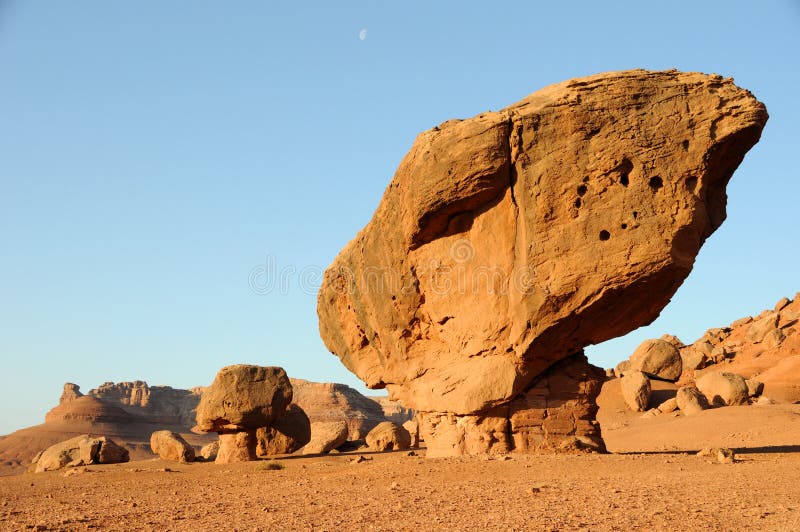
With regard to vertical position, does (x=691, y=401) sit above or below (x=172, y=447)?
below

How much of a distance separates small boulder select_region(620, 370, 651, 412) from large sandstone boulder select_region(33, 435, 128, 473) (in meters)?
20.4

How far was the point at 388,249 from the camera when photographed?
642 inches

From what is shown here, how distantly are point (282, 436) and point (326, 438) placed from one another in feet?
14.5

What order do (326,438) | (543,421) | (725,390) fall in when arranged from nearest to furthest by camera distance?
(543,421), (326,438), (725,390)

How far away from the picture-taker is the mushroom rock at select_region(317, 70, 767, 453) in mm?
12570

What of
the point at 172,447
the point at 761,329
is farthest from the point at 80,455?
the point at 761,329

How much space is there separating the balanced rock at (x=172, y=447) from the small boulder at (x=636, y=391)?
18077 millimetres

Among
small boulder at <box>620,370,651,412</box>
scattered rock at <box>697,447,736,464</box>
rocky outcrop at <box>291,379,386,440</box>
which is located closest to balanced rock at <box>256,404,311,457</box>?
scattered rock at <box>697,447,736,464</box>

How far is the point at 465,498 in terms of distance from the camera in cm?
970

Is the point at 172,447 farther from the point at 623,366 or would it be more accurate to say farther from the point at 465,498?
the point at 623,366

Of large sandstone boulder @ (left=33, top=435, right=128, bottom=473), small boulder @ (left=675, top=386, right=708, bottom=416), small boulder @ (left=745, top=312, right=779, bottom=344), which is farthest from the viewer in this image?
small boulder @ (left=745, top=312, right=779, bottom=344)

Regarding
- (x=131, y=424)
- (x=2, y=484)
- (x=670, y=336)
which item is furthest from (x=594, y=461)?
(x=131, y=424)

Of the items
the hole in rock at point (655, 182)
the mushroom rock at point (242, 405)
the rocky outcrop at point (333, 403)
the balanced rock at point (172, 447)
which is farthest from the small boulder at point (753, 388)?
the rocky outcrop at point (333, 403)

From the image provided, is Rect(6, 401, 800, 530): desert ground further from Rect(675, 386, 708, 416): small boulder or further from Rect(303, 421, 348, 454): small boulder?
Rect(675, 386, 708, 416): small boulder
